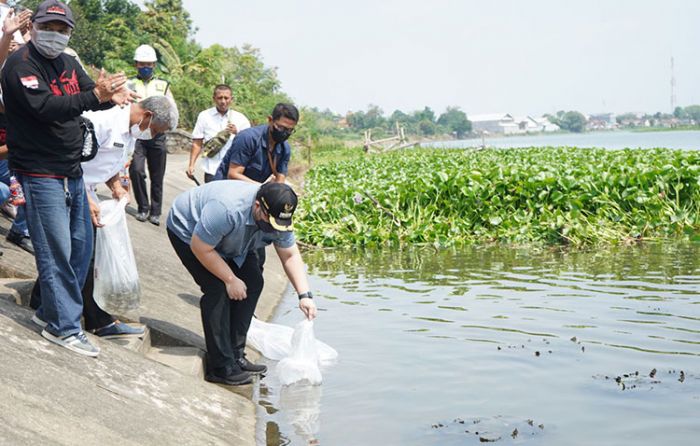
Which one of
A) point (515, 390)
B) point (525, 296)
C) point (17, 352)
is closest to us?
point (17, 352)

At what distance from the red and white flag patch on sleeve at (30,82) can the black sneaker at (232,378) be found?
2378 millimetres

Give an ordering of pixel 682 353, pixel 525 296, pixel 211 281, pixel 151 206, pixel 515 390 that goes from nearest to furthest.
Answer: pixel 211 281, pixel 515 390, pixel 682 353, pixel 525 296, pixel 151 206

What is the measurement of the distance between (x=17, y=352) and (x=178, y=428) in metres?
0.95

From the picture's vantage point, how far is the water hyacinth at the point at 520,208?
48.7 feet

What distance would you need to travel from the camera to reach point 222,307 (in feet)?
20.1

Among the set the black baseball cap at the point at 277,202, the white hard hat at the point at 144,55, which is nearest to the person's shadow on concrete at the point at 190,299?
the black baseball cap at the point at 277,202

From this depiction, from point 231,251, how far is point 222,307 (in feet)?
1.47

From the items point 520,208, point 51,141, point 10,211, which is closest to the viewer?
point 51,141

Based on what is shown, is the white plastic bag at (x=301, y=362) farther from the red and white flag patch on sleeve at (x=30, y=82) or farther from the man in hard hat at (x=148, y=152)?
the man in hard hat at (x=148, y=152)

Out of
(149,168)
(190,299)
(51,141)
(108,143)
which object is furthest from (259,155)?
(149,168)

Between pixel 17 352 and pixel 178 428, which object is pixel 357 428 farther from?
pixel 17 352

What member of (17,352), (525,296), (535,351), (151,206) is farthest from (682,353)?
(151,206)

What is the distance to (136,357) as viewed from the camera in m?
5.78

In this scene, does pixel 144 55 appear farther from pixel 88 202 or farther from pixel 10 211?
pixel 88 202
